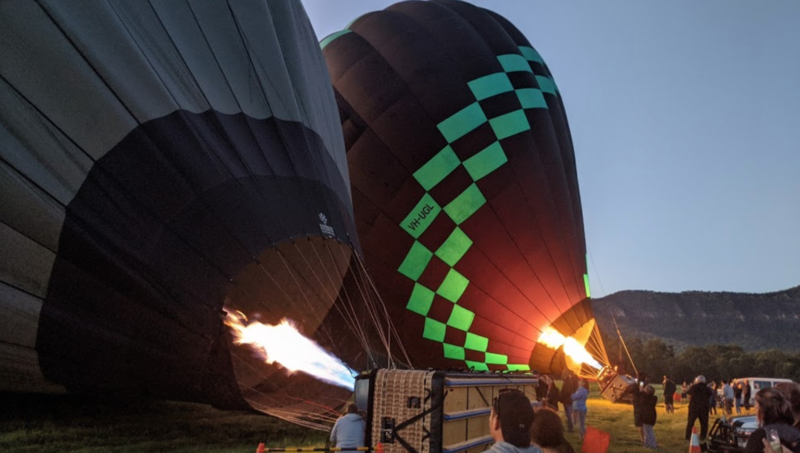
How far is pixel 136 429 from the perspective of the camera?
547cm

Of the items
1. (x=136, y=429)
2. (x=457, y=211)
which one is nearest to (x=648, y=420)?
(x=457, y=211)

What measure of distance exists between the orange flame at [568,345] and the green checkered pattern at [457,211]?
0.52 meters

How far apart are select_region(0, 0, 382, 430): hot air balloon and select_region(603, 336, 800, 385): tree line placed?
38.4 metres

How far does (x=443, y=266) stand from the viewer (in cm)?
772

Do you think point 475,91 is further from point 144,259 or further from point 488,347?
point 144,259

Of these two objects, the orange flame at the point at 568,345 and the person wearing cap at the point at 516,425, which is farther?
the orange flame at the point at 568,345

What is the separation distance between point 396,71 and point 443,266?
9.17 ft

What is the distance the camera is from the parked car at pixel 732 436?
18.1ft

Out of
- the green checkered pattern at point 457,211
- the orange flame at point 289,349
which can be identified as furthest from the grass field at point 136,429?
the green checkered pattern at point 457,211

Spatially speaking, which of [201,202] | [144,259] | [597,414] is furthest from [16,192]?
[597,414]

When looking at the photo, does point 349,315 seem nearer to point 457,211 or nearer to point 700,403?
point 457,211

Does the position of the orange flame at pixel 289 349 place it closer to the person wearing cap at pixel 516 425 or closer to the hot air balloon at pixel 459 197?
the person wearing cap at pixel 516 425

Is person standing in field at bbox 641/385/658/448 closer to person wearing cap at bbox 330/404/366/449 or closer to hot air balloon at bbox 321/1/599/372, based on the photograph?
hot air balloon at bbox 321/1/599/372

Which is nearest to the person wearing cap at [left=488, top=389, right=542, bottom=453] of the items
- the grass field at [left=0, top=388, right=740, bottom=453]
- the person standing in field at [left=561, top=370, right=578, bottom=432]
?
the grass field at [left=0, top=388, right=740, bottom=453]
